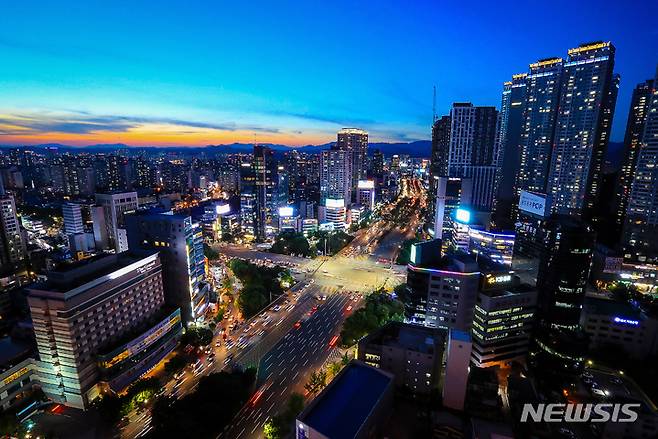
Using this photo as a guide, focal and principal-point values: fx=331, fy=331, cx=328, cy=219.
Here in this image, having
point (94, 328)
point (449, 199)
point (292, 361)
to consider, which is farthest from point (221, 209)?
point (292, 361)

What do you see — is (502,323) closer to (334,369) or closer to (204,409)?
(334,369)

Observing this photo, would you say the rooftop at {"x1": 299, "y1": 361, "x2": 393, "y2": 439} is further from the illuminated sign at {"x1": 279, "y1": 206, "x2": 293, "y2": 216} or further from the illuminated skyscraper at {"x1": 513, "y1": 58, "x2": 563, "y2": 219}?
the illuminated skyscraper at {"x1": 513, "y1": 58, "x2": 563, "y2": 219}

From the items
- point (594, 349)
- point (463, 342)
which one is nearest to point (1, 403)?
point (463, 342)

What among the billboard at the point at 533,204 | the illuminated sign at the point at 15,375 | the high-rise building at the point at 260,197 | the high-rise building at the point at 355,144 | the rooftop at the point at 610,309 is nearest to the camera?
the illuminated sign at the point at 15,375

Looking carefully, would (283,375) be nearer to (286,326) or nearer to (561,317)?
(286,326)

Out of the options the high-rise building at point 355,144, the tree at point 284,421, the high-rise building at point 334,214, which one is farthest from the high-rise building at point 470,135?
the tree at point 284,421

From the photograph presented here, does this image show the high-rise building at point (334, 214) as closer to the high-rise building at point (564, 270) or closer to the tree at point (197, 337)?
the tree at point (197, 337)

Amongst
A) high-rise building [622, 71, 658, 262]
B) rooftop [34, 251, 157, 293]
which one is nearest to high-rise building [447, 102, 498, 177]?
high-rise building [622, 71, 658, 262]
